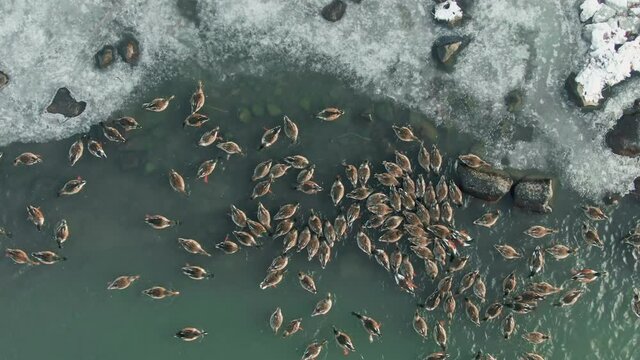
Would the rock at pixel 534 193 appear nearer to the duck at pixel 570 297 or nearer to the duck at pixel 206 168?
the duck at pixel 570 297

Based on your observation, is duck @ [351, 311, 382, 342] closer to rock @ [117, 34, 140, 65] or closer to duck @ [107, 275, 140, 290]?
duck @ [107, 275, 140, 290]

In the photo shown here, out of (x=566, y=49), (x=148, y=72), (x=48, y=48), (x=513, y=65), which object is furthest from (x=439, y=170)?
(x=48, y=48)

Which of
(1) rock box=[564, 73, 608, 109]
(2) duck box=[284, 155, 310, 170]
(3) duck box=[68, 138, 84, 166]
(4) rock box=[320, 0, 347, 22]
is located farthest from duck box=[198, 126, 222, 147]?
(1) rock box=[564, 73, 608, 109]

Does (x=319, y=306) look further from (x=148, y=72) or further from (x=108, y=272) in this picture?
(x=148, y=72)

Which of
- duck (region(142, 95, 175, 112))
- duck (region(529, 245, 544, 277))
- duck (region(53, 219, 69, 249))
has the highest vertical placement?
duck (region(142, 95, 175, 112))

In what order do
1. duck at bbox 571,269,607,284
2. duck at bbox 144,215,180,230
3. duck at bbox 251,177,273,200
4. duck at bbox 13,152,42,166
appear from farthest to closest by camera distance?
duck at bbox 571,269,607,284, duck at bbox 251,177,273,200, duck at bbox 144,215,180,230, duck at bbox 13,152,42,166

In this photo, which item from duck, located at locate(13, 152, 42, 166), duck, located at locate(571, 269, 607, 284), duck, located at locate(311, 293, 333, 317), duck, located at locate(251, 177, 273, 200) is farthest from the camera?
duck, located at locate(571, 269, 607, 284)

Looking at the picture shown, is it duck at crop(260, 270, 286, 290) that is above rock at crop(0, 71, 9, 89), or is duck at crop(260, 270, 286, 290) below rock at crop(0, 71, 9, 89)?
below
